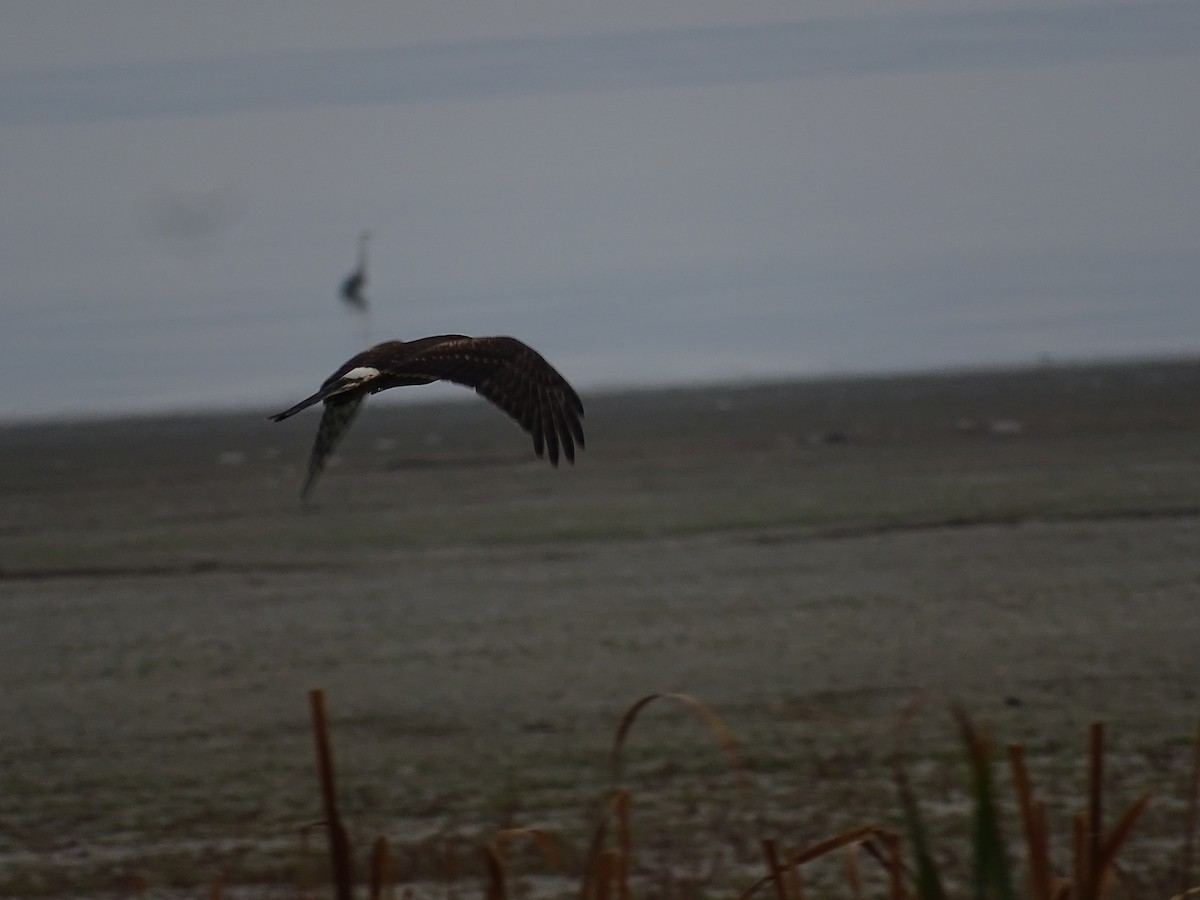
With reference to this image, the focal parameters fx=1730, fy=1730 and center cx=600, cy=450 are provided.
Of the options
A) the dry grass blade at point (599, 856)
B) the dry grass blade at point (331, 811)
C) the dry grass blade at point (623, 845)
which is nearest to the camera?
the dry grass blade at point (331, 811)

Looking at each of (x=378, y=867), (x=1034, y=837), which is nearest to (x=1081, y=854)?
(x=1034, y=837)

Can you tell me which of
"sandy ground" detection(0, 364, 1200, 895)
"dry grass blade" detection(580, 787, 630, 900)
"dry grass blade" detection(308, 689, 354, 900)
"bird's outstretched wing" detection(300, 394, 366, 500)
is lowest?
"sandy ground" detection(0, 364, 1200, 895)

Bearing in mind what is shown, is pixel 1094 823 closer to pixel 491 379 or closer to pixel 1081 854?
pixel 1081 854

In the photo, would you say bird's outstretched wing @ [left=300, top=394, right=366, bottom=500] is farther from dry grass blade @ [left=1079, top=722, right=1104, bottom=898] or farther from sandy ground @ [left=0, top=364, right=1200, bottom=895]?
dry grass blade @ [left=1079, top=722, right=1104, bottom=898]

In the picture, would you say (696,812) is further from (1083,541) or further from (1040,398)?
(1040,398)

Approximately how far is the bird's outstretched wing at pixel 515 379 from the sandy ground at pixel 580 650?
139 centimetres

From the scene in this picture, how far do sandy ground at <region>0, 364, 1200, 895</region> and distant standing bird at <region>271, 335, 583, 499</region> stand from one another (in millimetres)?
1403

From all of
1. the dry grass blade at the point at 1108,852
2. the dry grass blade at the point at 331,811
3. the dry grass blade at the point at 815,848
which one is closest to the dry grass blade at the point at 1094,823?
the dry grass blade at the point at 1108,852

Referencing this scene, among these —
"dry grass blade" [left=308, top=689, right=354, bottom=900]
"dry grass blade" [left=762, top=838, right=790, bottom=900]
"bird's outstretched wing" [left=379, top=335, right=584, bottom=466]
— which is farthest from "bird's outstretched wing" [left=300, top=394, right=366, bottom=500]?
"dry grass blade" [left=308, top=689, right=354, bottom=900]

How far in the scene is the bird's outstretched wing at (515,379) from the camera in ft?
19.8

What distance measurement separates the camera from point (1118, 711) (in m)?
11.2

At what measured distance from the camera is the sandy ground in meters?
9.48

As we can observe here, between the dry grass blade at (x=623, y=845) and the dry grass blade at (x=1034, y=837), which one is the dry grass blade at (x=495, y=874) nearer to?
the dry grass blade at (x=623, y=845)

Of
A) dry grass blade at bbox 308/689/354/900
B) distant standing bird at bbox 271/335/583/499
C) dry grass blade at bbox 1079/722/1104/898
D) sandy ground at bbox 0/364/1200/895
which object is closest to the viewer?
dry grass blade at bbox 308/689/354/900
